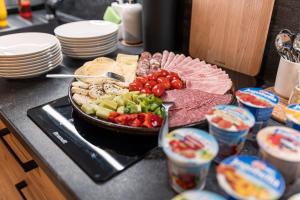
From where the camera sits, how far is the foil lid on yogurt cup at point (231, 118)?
0.59m

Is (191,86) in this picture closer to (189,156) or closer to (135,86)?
(135,86)

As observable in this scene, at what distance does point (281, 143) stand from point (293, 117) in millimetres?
136

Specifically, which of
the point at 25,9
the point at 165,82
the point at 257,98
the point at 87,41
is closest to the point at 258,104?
the point at 257,98

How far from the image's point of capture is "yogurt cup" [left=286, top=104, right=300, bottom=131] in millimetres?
663

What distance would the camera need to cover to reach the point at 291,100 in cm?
85

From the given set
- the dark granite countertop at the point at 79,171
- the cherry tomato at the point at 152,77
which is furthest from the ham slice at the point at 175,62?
the dark granite countertop at the point at 79,171

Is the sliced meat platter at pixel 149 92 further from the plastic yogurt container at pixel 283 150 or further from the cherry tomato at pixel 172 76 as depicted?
the plastic yogurt container at pixel 283 150

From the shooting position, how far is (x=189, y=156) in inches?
Result: 20.9

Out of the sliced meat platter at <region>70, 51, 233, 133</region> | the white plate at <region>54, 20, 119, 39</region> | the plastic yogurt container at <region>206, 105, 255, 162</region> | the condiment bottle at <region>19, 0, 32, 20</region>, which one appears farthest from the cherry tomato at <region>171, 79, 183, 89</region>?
the condiment bottle at <region>19, 0, 32, 20</region>

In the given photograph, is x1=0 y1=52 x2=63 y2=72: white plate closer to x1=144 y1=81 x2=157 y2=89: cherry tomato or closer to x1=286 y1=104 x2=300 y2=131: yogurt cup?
x1=144 y1=81 x2=157 y2=89: cherry tomato

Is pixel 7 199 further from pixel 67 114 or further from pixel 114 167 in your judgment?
pixel 114 167

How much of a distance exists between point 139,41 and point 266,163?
994 mm

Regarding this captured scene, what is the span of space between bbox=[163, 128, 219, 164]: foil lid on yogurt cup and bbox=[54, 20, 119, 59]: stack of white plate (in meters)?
0.73

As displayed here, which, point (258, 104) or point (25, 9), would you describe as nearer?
point (258, 104)
